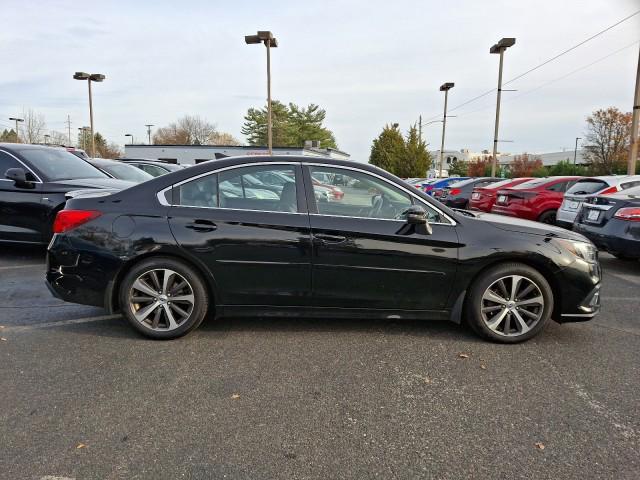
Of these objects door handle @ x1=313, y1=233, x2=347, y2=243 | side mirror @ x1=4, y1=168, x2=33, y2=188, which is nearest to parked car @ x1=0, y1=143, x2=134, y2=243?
side mirror @ x1=4, y1=168, x2=33, y2=188

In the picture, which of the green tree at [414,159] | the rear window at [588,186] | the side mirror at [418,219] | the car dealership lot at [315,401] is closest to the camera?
the car dealership lot at [315,401]

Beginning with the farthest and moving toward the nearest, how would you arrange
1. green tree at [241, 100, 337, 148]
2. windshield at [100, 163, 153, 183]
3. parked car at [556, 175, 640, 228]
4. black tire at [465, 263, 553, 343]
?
1. green tree at [241, 100, 337, 148]
2. windshield at [100, 163, 153, 183]
3. parked car at [556, 175, 640, 228]
4. black tire at [465, 263, 553, 343]

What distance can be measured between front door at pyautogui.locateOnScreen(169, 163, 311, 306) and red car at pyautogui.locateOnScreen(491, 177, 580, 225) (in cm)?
777

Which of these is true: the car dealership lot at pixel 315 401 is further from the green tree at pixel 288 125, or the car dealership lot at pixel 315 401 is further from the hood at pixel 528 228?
the green tree at pixel 288 125

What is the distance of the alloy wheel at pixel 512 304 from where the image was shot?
384 cm

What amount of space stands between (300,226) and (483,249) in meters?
1.51

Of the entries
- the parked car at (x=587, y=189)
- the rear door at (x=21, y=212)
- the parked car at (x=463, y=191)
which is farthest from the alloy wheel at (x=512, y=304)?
the parked car at (x=463, y=191)

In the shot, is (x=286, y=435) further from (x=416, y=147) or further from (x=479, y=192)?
(x=416, y=147)

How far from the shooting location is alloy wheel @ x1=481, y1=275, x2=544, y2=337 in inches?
151

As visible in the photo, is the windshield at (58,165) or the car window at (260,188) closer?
the car window at (260,188)

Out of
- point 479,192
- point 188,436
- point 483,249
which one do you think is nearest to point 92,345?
point 188,436

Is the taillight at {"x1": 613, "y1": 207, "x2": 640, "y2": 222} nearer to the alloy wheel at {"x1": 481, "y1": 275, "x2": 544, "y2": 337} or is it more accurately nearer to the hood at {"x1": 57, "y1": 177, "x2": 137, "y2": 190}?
the alloy wheel at {"x1": 481, "y1": 275, "x2": 544, "y2": 337}

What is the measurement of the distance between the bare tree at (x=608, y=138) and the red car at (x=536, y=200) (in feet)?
127

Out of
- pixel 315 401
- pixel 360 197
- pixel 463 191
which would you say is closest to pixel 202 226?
pixel 360 197
